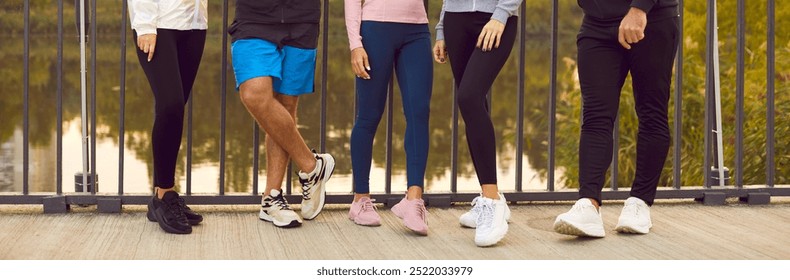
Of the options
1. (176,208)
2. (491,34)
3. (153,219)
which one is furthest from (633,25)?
(153,219)

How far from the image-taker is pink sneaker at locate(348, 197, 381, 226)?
12.7ft

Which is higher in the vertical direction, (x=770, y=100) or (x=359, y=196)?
(x=770, y=100)

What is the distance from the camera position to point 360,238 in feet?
12.1

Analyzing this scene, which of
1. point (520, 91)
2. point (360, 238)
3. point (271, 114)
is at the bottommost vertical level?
point (360, 238)

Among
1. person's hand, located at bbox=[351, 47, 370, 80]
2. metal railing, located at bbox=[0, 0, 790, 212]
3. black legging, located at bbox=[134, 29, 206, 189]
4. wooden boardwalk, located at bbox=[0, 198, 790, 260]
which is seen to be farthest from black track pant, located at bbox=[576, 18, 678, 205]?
black legging, located at bbox=[134, 29, 206, 189]

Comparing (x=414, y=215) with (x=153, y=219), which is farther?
(x=153, y=219)

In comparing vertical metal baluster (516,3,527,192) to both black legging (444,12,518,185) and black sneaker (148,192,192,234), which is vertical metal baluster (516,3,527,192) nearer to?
black legging (444,12,518,185)

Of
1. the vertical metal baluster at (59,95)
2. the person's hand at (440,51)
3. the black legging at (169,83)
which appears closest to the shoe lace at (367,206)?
the person's hand at (440,51)

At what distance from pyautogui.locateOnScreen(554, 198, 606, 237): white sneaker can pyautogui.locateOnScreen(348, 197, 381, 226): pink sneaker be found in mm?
640

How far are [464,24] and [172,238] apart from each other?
1171mm

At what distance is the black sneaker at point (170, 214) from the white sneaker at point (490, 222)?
958 mm

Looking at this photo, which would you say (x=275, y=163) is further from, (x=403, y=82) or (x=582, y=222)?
(x=582, y=222)

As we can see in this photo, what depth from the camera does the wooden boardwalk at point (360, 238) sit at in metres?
3.45

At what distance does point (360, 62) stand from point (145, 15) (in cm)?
70
